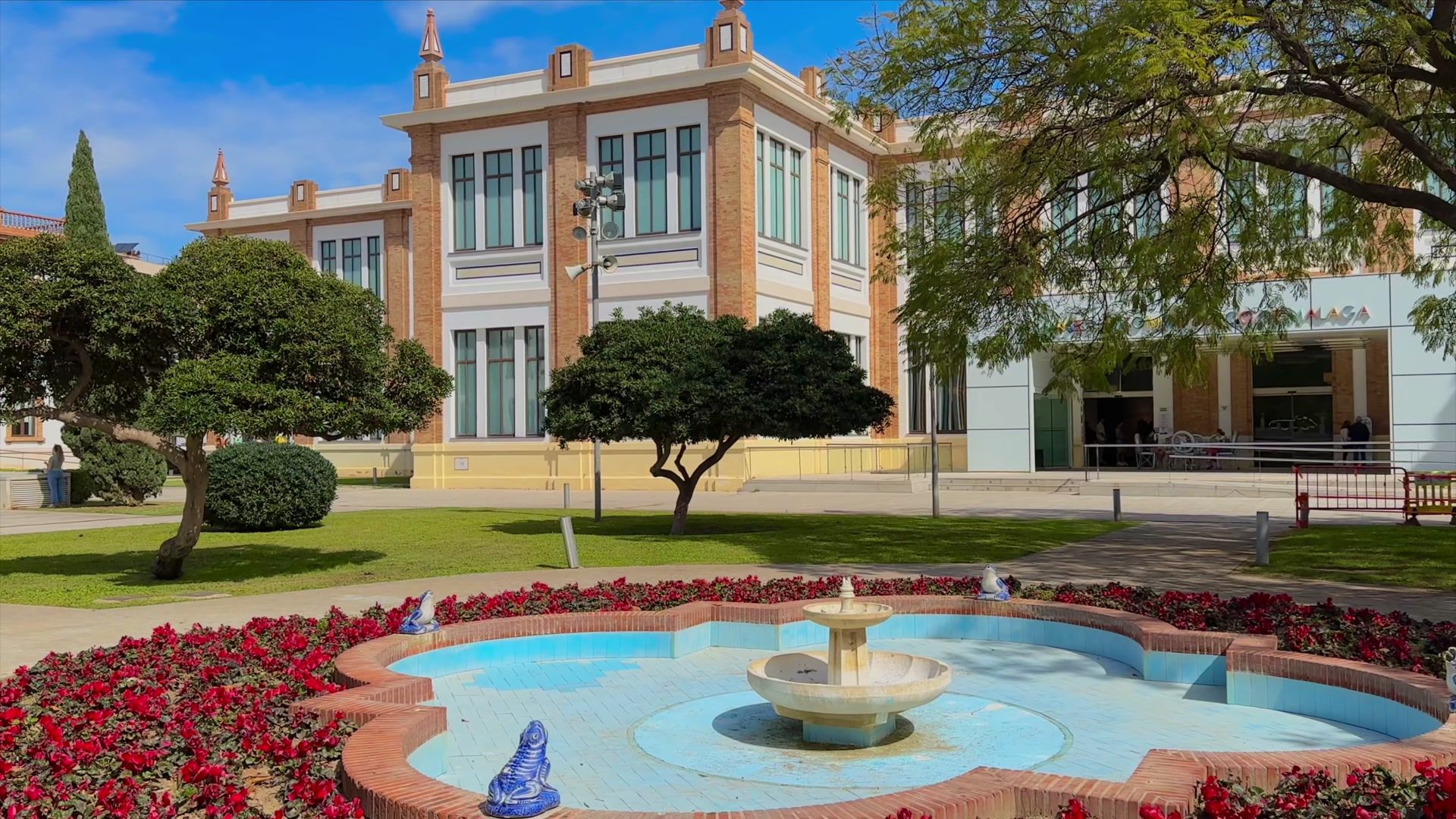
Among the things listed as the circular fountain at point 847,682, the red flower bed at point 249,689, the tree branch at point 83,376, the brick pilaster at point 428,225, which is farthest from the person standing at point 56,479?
the circular fountain at point 847,682

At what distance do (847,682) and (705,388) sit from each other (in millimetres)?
14268

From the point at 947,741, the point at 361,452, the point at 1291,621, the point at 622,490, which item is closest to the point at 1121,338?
the point at 1291,621

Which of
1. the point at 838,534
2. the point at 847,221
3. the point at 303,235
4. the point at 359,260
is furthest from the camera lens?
the point at 303,235

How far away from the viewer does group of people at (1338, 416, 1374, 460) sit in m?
34.1

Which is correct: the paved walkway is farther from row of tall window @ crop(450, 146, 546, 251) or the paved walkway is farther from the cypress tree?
the cypress tree

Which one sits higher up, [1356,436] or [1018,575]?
[1356,436]

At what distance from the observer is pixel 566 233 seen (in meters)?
37.8

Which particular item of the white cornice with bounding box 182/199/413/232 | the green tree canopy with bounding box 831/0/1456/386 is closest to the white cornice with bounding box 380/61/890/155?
the white cornice with bounding box 182/199/413/232

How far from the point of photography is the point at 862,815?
16.5 ft

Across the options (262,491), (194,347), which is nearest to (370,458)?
(262,491)

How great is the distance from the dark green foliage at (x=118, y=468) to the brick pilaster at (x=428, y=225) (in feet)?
32.9

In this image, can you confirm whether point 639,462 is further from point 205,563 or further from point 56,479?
point 205,563

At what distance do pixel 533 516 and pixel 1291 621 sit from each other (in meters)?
19.6

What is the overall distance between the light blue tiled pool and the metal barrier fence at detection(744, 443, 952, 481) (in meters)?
25.1
